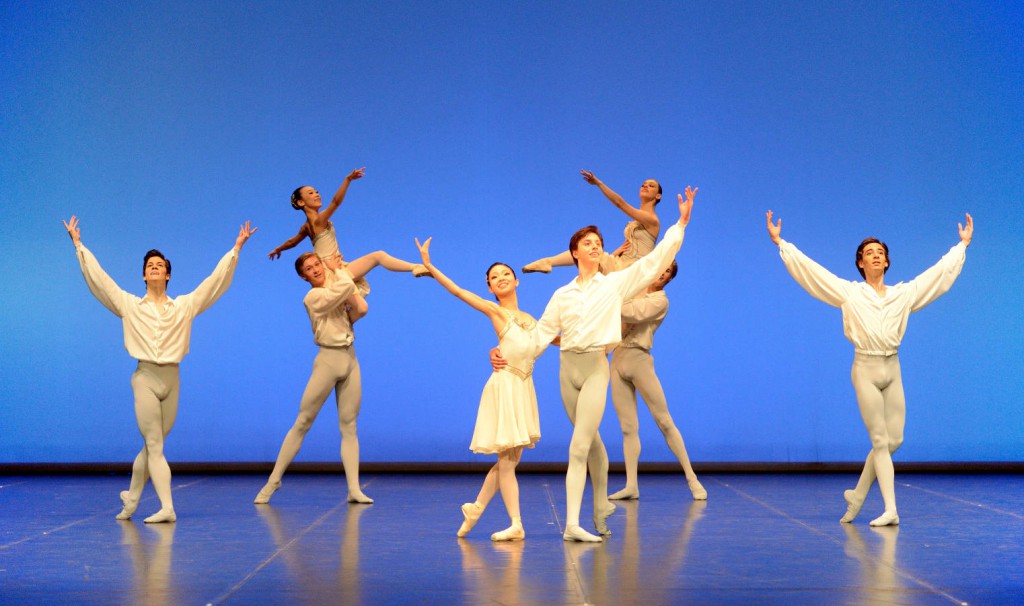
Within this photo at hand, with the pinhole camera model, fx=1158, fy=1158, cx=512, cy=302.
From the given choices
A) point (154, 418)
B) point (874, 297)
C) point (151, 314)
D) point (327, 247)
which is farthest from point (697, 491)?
point (151, 314)

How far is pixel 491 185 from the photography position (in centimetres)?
930

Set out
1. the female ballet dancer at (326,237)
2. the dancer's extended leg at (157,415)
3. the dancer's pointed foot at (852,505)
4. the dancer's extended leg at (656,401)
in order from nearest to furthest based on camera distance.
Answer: the dancer's pointed foot at (852,505) → the dancer's extended leg at (157,415) → the dancer's extended leg at (656,401) → the female ballet dancer at (326,237)

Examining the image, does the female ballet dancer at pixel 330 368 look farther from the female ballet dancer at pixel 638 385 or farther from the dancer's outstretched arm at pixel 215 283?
the female ballet dancer at pixel 638 385

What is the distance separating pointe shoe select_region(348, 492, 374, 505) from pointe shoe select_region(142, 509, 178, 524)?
127 cm

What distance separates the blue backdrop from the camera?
9156 millimetres

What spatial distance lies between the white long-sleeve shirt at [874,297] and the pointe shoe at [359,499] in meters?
2.89

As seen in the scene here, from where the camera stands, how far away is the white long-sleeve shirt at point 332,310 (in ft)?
22.9

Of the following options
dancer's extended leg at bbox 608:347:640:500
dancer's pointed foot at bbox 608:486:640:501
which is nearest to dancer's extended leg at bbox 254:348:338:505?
→ dancer's extended leg at bbox 608:347:640:500

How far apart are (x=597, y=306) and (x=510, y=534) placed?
43.7 inches

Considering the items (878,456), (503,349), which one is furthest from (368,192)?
(878,456)

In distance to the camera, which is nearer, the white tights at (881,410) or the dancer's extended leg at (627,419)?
the white tights at (881,410)

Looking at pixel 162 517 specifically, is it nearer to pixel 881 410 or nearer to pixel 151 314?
pixel 151 314

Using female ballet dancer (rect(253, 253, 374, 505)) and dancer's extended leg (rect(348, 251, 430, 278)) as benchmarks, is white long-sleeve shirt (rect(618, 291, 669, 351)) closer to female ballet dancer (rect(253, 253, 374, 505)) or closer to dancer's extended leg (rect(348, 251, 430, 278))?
dancer's extended leg (rect(348, 251, 430, 278))

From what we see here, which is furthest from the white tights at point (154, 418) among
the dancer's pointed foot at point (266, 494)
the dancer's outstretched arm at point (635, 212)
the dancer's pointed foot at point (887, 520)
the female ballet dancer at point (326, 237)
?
the dancer's pointed foot at point (887, 520)
